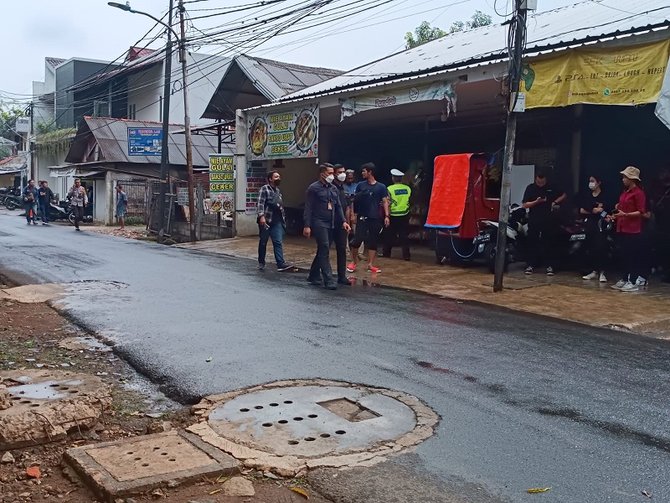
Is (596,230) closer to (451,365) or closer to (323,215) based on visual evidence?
(323,215)

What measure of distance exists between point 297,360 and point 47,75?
5032 centimetres

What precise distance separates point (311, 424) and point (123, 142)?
2911 centimetres

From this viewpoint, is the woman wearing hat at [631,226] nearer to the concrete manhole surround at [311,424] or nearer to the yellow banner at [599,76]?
the yellow banner at [599,76]

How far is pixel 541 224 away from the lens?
12.1 meters

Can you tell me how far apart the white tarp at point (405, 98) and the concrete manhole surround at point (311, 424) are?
898 centimetres

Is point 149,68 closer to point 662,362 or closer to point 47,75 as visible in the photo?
point 47,75

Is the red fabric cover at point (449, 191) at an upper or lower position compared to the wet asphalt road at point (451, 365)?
upper

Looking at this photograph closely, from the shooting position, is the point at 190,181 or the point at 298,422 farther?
the point at 190,181

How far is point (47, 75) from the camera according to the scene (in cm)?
4953

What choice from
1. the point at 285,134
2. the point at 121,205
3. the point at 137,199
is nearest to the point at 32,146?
the point at 137,199

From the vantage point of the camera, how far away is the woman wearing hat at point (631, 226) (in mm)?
10023

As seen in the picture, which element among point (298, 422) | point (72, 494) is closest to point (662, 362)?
point (298, 422)

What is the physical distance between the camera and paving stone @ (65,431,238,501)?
350cm

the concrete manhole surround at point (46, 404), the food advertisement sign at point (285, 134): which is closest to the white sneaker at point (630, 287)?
the concrete manhole surround at point (46, 404)
